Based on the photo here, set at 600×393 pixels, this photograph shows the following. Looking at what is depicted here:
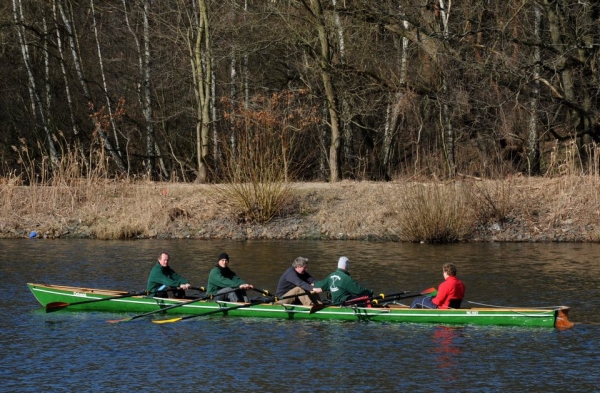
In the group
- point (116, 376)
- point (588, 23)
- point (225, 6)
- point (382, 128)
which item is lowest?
point (116, 376)

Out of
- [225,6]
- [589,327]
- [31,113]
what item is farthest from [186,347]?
[31,113]

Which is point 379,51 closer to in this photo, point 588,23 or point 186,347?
point 588,23

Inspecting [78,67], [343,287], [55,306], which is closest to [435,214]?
[343,287]

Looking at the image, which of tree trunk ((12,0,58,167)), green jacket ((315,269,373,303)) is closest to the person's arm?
green jacket ((315,269,373,303))

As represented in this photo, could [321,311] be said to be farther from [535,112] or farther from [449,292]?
[535,112]

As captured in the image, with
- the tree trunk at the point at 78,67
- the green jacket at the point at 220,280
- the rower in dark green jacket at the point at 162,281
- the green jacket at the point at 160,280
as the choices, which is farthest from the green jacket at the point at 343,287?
the tree trunk at the point at 78,67

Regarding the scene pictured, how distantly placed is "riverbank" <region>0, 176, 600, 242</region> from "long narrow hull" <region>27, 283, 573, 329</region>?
34.9ft

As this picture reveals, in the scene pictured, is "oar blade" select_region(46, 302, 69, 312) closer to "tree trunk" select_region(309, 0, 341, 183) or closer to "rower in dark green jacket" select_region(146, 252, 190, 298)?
"rower in dark green jacket" select_region(146, 252, 190, 298)

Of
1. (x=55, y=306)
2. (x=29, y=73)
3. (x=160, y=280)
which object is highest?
(x=29, y=73)

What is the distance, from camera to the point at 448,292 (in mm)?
17859

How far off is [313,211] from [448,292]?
1410cm

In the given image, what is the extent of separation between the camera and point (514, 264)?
24.6 m

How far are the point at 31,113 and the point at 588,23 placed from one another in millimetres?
22923

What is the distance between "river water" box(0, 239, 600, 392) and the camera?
14.2m
